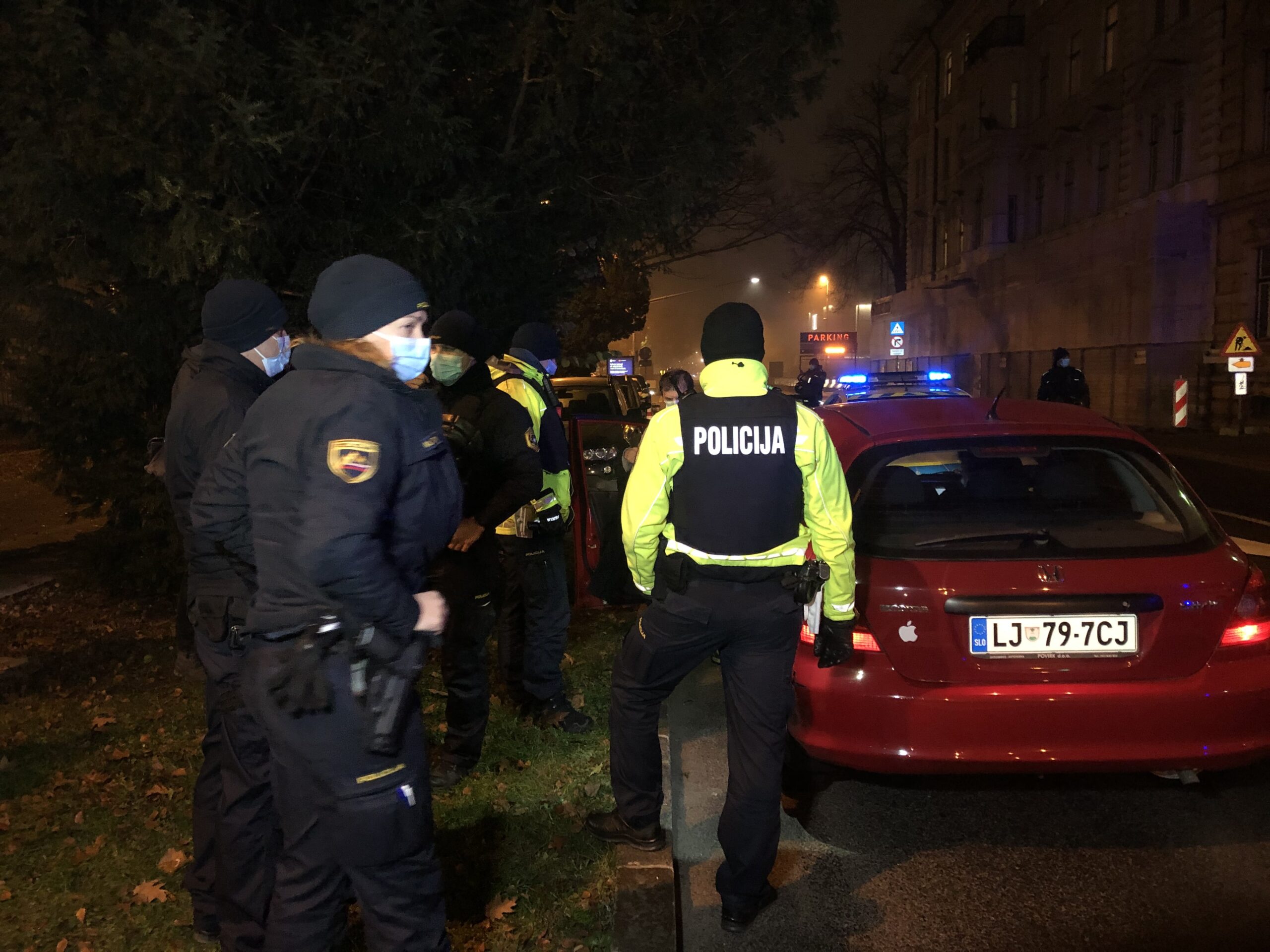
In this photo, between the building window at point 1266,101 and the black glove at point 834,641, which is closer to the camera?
the black glove at point 834,641

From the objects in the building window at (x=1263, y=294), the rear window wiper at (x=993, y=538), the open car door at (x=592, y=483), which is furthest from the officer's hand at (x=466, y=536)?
the building window at (x=1263, y=294)

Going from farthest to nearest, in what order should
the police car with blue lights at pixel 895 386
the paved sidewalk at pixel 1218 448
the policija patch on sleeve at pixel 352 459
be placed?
the paved sidewalk at pixel 1218 448, the police car with blue lights at pixel 895 386, the policija patch on sleeve at pixel 352 459

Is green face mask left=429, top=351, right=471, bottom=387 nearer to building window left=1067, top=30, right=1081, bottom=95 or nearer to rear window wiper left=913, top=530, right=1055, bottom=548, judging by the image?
rear window wiper left=913, top=530, right=1055, bottom=548

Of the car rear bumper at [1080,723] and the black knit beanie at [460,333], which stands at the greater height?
the black knit beanie at [460,333]

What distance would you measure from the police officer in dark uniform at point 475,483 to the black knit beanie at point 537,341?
90cm

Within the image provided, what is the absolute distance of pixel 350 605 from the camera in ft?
7.35

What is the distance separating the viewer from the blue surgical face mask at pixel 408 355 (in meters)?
2.43

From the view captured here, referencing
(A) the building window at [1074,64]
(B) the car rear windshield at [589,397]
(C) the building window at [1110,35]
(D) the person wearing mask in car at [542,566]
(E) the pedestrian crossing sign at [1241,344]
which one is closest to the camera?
(D) the person wearing mask in car at [542,566]

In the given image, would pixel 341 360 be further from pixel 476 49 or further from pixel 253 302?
pixel 476 49

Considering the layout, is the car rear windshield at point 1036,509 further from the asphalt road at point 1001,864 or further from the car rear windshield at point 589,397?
the car rear windshield at point 589,397

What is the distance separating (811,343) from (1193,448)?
20.8 m

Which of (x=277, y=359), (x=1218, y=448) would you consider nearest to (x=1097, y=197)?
(x=1218, y=448)

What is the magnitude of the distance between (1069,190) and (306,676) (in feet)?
130

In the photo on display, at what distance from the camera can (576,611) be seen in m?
7.57
